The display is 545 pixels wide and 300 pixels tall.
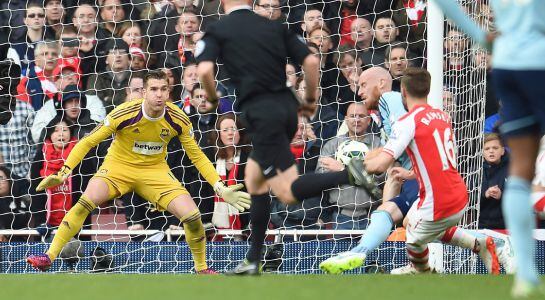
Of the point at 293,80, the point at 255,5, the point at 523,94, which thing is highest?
the point at 255,5

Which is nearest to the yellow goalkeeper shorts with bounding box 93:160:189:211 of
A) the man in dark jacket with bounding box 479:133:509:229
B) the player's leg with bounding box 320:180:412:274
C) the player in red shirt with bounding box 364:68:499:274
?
the player's leg with bounding box 320:180:412:274

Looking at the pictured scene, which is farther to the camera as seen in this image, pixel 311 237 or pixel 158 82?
pixel 311 237

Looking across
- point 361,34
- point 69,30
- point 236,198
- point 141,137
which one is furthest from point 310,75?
point 69,30

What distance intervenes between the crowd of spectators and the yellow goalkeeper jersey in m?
0.93

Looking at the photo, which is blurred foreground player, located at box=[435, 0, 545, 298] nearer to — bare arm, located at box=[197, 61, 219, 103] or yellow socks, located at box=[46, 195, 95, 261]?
bare arm, located at box=[197, 61, 219, 103]

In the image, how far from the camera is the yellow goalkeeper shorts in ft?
37.4

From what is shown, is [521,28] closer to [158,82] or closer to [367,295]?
[367,295]

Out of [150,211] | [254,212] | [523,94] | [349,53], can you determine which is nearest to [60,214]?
[150,211]

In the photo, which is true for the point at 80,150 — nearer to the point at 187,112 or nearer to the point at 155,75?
the point at 155,75

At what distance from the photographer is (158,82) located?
36.7 feet

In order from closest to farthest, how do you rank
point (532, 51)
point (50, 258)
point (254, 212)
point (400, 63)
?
point (532, 51) < point (254, 212) < point (50, 258) < point (400, 63)

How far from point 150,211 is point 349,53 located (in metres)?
2.78

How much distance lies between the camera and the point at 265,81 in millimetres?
7594

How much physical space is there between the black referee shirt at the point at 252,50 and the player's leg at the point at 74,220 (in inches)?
153
